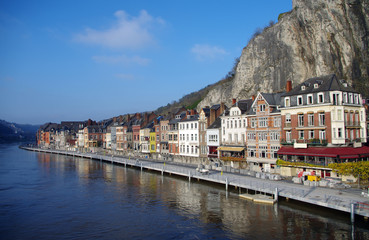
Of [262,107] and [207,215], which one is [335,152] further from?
[207,215]

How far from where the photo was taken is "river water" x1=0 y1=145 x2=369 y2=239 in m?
26.7

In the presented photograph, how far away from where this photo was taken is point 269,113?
4884 centimetres

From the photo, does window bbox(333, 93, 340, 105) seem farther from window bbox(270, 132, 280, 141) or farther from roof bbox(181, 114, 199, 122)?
roof bbox(181, 114, 199, 122)

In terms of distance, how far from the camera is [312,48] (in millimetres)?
75688

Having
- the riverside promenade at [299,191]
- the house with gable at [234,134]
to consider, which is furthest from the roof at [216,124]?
the riverside promenade at [299,191]

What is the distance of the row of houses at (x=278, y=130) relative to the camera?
40469mm

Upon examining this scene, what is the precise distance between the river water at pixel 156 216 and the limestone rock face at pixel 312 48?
45.1m

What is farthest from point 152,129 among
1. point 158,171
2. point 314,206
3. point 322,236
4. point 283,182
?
point 322,236

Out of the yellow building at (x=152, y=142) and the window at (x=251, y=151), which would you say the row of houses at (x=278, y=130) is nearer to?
the window at (x=251, y=151)

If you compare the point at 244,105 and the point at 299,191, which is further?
the point at 244,105

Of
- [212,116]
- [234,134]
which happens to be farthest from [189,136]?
[234,134]

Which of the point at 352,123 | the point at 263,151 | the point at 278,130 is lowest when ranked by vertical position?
the point at 263,151

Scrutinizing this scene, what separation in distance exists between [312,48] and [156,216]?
2451 inches

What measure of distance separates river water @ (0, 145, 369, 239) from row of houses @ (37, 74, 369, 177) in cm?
1059
